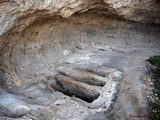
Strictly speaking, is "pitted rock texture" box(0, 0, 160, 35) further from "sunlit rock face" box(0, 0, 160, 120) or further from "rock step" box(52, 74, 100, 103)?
"rock step" box(52, 74, 100, 103)

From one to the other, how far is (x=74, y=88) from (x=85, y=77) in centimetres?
54

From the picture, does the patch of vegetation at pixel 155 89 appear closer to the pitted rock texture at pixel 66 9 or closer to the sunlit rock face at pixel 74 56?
the sunlit rock face at pixel 74 56

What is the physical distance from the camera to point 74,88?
8.03 m

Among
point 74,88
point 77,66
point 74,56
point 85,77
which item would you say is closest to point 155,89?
point 85,77

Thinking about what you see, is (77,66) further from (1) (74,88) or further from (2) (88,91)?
(2) (88,91)

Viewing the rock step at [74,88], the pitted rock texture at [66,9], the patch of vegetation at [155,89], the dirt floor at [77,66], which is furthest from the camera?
the rock step at [74,88]

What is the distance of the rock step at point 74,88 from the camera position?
7559mm

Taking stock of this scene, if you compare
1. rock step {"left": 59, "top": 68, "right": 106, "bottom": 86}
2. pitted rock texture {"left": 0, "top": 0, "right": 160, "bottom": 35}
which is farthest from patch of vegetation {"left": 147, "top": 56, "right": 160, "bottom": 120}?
pitted rock texture {"left": 0, "top": 0, "right": 160, "bottom": 35}

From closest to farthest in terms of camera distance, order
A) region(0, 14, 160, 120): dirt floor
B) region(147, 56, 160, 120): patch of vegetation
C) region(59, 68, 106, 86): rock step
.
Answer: region(147, 56, 160, 120): patch of vegetation, region(0, 14, 160, 120): dirt floor, region(59, 68, 106, 86): rock step

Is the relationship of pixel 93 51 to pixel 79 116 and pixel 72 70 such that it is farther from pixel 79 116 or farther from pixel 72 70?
pixel 79 116

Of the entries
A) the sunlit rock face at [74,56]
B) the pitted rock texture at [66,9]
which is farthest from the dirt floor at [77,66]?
the pitted rock texture at [66,9]

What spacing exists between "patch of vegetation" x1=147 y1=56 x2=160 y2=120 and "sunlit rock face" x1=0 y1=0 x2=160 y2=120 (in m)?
0.24

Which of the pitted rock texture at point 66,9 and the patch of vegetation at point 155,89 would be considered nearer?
the patch of vegetation at point 155,89

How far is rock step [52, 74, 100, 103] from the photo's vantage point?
7.56 meters
